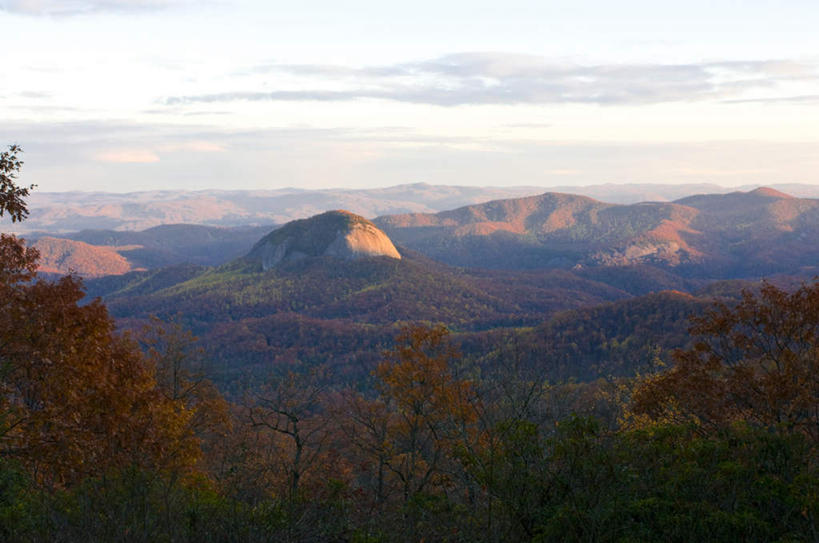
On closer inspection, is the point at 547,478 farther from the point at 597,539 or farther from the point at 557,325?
the point at 557,325

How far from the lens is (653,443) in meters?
19.7

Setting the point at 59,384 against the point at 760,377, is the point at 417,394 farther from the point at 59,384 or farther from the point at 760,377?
the point at 59,384

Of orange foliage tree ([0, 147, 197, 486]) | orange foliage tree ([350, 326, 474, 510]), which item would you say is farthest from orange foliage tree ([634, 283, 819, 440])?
orange foliage tree ([0, 147, 197, 486])

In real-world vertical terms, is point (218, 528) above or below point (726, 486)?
below

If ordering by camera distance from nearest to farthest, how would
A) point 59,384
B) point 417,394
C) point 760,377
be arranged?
point 59,384, point 760,377, point 417,394

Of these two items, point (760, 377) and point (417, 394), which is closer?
point (760, 377)

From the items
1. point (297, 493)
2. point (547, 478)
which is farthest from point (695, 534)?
point (297, 493)

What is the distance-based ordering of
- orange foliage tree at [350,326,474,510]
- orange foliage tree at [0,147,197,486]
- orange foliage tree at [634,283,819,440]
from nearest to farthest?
orange foliage tree at [0,147,197,486] < orange foliage tree at [634,283,819,440] < orange foliage tree at [350,326,474,510]

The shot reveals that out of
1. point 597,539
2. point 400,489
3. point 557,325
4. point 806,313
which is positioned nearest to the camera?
point 597,539

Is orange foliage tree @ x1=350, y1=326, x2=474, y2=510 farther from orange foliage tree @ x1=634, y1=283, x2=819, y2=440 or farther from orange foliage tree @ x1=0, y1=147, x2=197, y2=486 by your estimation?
orange foliage tree @ x1=0, y1=147, x2=197, y2=486

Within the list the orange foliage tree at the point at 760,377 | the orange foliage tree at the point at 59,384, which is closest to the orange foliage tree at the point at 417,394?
the orange foliage tree at the point at 760,377

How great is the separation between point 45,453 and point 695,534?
18817 millimetres

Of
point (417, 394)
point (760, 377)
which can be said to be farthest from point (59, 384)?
point (760, 377)

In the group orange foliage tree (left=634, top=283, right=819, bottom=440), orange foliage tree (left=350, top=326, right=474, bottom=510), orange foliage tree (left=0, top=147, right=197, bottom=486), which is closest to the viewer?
orange foliage tree (left=0, top=147, right=197, bottom=486)
